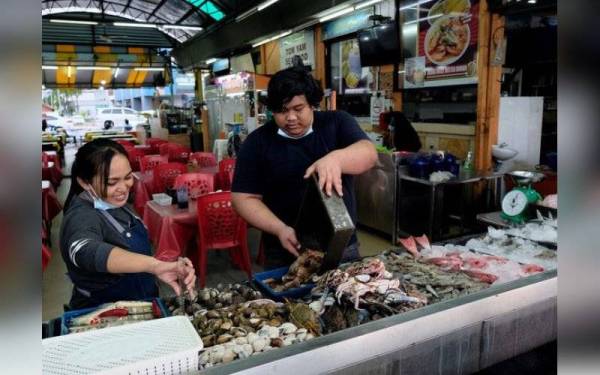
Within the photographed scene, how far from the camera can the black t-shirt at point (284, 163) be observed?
2279 millimetres

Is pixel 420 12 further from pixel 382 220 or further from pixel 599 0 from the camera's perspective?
pixel 599 0

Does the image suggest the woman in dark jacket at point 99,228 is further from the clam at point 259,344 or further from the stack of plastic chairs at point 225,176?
the stack of plastic chairs at point 225,176

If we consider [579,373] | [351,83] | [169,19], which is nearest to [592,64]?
[579,373]

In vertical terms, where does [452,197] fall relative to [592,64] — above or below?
below

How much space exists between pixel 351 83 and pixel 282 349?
780 cm

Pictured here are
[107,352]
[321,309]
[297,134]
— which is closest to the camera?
[107,352]

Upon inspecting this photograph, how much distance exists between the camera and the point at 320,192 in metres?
1.70

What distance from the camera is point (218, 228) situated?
14.9 feet

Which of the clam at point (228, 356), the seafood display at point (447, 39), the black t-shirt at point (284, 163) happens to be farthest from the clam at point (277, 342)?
the seafood display at point (447, 39)

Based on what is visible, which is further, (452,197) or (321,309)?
(452,197)

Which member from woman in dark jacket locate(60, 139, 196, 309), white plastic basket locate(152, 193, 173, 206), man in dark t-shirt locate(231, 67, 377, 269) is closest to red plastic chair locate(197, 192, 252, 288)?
white plastic basket locate(152, 193, 173, 206)

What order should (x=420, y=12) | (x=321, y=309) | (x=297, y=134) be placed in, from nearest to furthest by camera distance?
1. (x=321, y=309)
2. (x=297, y=134)
3. (x=420, y=12)

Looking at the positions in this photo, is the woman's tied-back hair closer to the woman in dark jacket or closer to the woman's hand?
the woman in dark jacket

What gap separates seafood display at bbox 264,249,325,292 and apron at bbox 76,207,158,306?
0.60 meters
